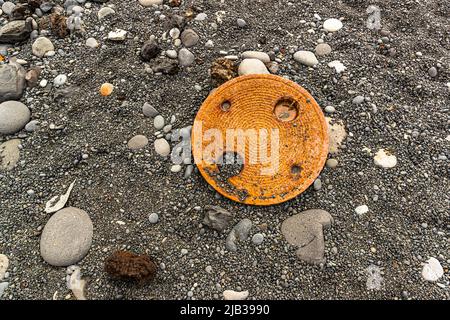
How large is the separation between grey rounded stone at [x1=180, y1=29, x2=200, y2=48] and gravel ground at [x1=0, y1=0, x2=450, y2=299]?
0.04m

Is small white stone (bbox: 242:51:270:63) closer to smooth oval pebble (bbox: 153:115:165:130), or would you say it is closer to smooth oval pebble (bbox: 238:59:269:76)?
smooth oval pebble (bbox: 238:59:269:76)

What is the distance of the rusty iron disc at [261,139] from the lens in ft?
7.77

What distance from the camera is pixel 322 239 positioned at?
2.25 m

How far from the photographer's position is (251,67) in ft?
8.74

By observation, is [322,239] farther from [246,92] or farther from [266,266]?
[246,92]

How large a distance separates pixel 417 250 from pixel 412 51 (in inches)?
57.0

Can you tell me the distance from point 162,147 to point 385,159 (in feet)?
4.52

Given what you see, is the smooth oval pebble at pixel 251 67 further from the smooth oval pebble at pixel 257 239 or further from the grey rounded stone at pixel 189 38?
the smooth oval pebble at pixel 257 239

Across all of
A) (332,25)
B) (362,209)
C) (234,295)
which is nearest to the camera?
(234,295)

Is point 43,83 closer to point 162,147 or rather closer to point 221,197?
point 162,147

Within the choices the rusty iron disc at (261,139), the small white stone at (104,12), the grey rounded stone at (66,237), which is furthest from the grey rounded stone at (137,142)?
the small white stone at (104,12)

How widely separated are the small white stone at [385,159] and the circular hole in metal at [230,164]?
837 mm

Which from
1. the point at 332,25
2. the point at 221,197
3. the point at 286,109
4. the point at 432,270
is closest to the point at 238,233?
the point at 221,197

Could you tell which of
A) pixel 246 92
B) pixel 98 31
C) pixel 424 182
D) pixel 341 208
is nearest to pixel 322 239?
pixel 341 208
